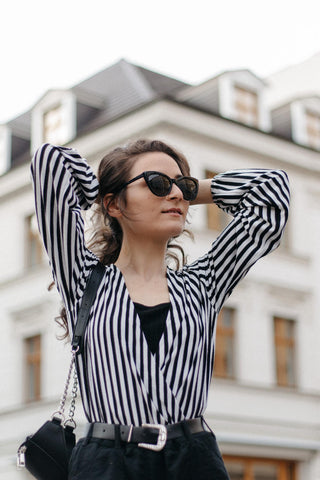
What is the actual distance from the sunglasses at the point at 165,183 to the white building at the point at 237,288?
13180 millimetres

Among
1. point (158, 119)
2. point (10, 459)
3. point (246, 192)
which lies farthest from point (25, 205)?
point (246, 192)

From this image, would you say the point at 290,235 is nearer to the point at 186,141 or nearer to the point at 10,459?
the point at 186,141

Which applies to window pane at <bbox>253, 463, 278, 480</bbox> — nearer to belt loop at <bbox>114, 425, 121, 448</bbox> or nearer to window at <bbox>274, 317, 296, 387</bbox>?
window at <bbox>274, 317, 296, 387</bbox>

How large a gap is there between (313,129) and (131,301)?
1840cm

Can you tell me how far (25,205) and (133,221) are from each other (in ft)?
55.5

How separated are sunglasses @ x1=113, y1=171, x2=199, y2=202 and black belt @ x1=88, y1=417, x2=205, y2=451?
581mm

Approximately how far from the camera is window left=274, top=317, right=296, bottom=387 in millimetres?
17219

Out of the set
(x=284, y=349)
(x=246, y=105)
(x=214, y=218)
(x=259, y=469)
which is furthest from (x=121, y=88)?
(x=259, y=469)

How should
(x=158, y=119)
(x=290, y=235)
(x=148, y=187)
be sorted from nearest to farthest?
1. (x=148, y=187)
2. (x=158, y=119)
3. (x=290, y=235)

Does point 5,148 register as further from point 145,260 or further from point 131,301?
Answer: point 131,301

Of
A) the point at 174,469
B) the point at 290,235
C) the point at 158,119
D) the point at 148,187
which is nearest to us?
the point at 174,469

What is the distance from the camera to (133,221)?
7.80 feet

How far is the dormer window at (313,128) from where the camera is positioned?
1994 centimetres

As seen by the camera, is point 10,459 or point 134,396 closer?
point 134,396
